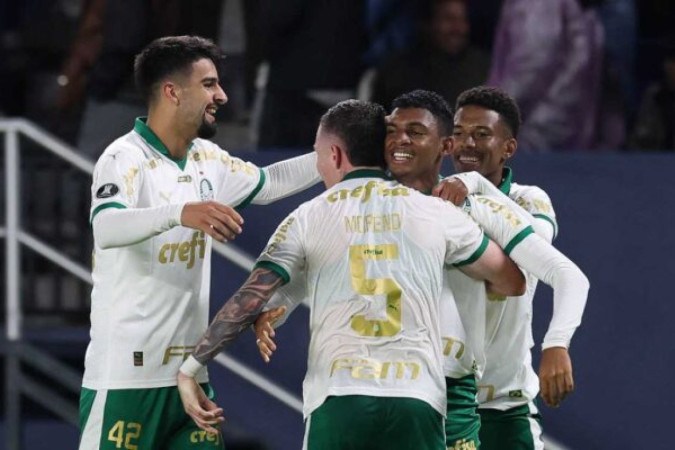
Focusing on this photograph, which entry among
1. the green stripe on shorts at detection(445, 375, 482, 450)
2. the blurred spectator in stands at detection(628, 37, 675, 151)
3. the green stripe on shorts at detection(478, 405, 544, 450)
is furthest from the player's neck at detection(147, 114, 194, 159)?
the blurred spectator in stands at detection(628, 37, 675, 151)

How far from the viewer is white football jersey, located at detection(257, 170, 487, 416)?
17.8 feet

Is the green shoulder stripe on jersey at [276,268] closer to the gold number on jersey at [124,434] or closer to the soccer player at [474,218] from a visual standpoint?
the soccer player at [474,218]

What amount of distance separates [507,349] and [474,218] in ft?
2.70

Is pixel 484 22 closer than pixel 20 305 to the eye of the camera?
No

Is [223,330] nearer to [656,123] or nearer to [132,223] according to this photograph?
[132,223]

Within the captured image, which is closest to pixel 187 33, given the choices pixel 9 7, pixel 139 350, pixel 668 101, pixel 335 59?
pixel 335 59

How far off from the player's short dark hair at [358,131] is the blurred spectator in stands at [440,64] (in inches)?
118

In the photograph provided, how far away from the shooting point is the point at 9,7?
10.1 metres

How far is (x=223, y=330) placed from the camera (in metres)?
5.54

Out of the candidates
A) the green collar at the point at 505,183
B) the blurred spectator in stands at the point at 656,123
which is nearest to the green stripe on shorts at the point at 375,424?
the green collar at the point at 505,183

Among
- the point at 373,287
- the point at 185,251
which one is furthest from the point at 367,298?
the point at 185,251

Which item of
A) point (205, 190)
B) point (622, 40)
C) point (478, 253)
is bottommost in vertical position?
point (478, 253)

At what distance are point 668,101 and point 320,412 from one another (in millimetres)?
3840

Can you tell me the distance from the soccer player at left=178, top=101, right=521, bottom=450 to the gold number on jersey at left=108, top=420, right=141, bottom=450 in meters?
0.66
